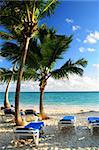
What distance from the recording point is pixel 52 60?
13039mm

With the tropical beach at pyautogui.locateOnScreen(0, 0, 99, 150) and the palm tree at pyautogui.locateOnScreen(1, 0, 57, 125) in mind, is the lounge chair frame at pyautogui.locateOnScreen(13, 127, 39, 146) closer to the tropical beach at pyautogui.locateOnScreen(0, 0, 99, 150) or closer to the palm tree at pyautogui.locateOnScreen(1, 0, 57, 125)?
the tropical beach at pyautogui.locateOnScreen(0, 0, 99, 150)

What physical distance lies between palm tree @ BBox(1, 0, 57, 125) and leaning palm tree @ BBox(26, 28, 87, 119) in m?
1.81

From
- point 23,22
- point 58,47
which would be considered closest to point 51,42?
point 58,47

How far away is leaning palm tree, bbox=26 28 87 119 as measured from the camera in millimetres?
12875

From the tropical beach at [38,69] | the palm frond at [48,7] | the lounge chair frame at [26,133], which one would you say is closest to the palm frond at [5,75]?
the tropical beach at [38,69]

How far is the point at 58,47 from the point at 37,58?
93 centimetres

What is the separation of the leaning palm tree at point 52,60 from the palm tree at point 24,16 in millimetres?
1806

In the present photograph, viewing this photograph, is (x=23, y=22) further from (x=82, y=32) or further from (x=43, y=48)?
(x=82, y=32)

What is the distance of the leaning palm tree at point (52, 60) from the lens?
12.9 meters

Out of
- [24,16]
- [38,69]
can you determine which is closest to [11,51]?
[38,69]

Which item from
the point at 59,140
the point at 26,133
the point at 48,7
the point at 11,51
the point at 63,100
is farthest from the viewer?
the point at 63,100

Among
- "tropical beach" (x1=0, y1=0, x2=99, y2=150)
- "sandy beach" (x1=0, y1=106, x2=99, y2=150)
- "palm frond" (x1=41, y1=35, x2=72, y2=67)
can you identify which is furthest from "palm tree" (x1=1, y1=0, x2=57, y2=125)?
"palm frond" (x1=41, y1=35, x2=72, y2=67)

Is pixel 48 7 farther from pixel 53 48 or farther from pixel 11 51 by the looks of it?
pixel 11 51

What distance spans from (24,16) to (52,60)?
2673 millimetres
